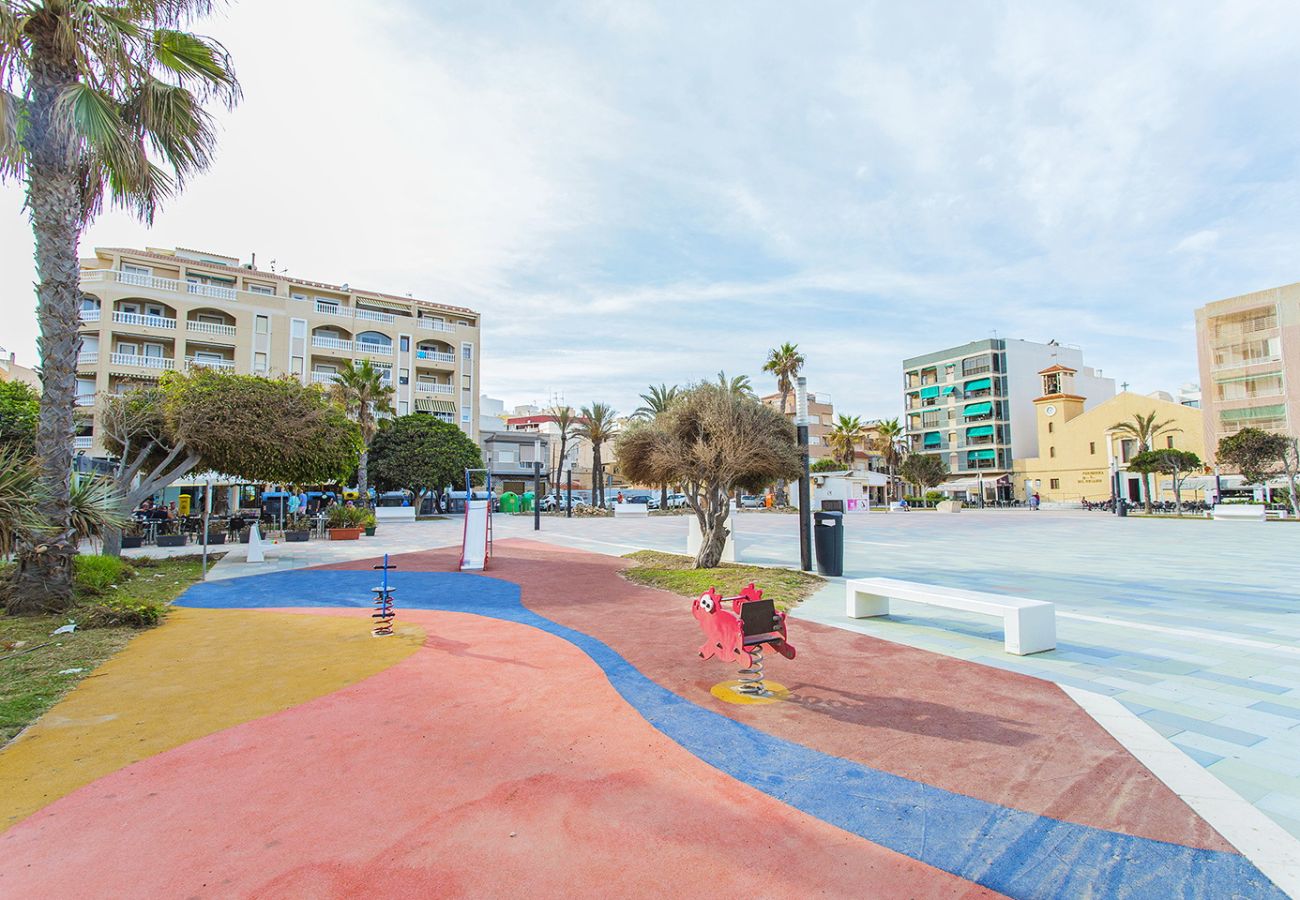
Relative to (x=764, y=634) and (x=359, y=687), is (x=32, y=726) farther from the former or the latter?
(x=764, y=634)

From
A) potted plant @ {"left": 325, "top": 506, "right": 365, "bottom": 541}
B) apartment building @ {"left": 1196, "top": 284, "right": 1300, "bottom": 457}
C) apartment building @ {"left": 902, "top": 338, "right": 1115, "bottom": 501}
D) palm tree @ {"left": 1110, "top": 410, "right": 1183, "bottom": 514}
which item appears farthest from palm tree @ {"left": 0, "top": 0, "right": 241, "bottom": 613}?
apartment building @ {"left": 902, "top": 338, "right": 1115, "bottom": 501}

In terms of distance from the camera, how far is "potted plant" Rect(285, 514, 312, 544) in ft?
76.4

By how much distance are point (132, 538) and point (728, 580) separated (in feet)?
66.5

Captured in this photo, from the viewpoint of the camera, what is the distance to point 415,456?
44812mm

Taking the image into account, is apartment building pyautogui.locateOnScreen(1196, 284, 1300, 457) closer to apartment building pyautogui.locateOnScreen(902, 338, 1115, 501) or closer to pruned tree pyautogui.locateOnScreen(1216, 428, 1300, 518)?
pruned tree pyautogui.locateOnScreen(1216, 428, 1300, 518)

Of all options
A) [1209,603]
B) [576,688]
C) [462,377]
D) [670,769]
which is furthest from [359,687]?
[462,377]

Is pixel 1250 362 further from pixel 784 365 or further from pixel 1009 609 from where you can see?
pixel 1009 609

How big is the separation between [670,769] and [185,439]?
1587cm

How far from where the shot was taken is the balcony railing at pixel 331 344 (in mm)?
51141

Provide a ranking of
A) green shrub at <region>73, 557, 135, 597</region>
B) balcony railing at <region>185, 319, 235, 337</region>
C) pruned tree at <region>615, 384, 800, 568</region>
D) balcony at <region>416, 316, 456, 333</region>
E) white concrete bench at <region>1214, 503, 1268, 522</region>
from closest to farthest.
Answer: green shrub at <region>73, 557, 135, 597</region>
pruned tree at <region>615, 384, 800, 568</region>
white concrete bench at <region>1214, 503, 1268, 522</region>
balcony railing at <region>185, 319, 235, 337</region>
balcony at <region>416, 316, 456, 333</region>

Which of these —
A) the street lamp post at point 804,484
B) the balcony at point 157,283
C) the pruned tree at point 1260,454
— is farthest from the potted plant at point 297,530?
the pruned tree at point 1260,454

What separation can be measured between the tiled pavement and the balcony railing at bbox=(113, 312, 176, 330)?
36515mm

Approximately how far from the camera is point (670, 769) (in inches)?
153

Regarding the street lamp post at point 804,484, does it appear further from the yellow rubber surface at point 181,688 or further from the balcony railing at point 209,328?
the balcony railing at point 209,328
